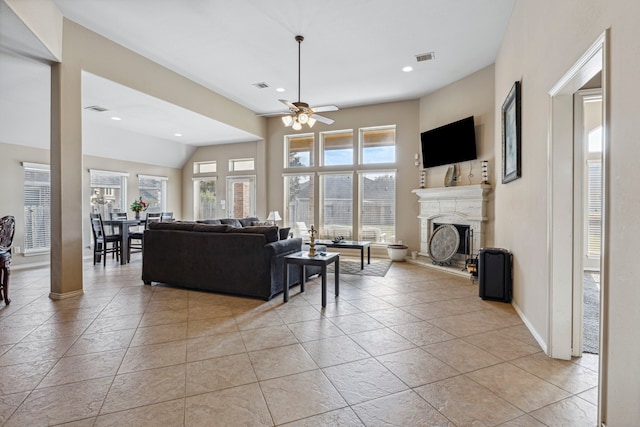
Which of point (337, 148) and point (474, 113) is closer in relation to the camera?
point (474, 113)

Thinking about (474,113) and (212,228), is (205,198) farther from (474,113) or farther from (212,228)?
(474,113)

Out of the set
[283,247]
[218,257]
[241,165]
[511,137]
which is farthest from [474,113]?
[241,165]

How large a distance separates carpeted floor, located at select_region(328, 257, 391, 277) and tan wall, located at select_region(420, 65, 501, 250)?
182 centimetres

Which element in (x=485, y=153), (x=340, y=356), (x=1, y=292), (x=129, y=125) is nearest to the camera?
(x=340, y=356)

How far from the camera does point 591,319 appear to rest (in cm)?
337

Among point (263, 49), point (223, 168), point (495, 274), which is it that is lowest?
point (495, 274)

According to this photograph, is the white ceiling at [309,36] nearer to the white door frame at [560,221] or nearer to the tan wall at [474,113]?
the tan wall at [474,113]

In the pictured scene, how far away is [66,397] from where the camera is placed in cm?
199

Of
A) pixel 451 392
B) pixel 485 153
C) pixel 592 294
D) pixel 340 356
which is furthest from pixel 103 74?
pixel 592 294

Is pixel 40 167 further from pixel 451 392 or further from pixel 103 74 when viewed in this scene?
pixel 451 392

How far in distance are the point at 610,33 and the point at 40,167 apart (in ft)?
27.3

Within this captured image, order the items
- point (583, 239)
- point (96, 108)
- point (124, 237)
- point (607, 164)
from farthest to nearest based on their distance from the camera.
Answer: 1. point (124, 237)
2. point (96, 108)
3. point (583, 239)
4. point (607, 164)

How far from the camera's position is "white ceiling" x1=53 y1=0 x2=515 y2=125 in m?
3.74

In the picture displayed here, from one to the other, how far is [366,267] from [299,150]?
365cm
